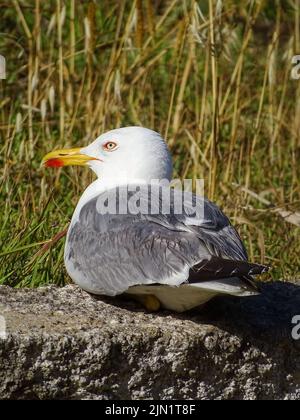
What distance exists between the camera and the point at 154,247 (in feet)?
11.3

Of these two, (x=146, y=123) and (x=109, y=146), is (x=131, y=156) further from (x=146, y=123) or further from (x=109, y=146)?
(x=146, y=123)

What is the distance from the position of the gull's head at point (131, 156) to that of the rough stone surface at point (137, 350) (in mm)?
553

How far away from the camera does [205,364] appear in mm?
3398

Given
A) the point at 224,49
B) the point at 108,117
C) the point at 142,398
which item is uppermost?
the point at 224,49

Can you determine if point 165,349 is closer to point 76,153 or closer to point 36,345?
point 36,345

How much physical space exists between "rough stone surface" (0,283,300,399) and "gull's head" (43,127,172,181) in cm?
55

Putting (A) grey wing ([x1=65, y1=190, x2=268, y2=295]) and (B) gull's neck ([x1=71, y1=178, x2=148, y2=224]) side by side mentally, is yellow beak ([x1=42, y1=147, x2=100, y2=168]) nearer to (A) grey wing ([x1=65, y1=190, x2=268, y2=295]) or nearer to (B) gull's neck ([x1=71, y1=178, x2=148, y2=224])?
(B) gull's neck ([x1=71, y1=178, x2=148, y2=224])

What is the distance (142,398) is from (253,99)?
11.3 ft

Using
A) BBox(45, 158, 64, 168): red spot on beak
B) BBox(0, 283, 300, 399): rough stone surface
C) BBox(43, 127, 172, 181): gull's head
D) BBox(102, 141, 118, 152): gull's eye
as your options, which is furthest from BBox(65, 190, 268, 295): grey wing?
BBox(45, 158, 64, 168): red spot on beak

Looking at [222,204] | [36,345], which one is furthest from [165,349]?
[222,204]

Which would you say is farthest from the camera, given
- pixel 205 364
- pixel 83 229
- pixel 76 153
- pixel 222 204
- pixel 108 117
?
pixel 108 117

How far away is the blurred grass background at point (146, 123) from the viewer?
4633 mm

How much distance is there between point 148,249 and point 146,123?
2580mm

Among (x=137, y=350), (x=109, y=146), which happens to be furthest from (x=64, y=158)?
(x=137, y=350)
